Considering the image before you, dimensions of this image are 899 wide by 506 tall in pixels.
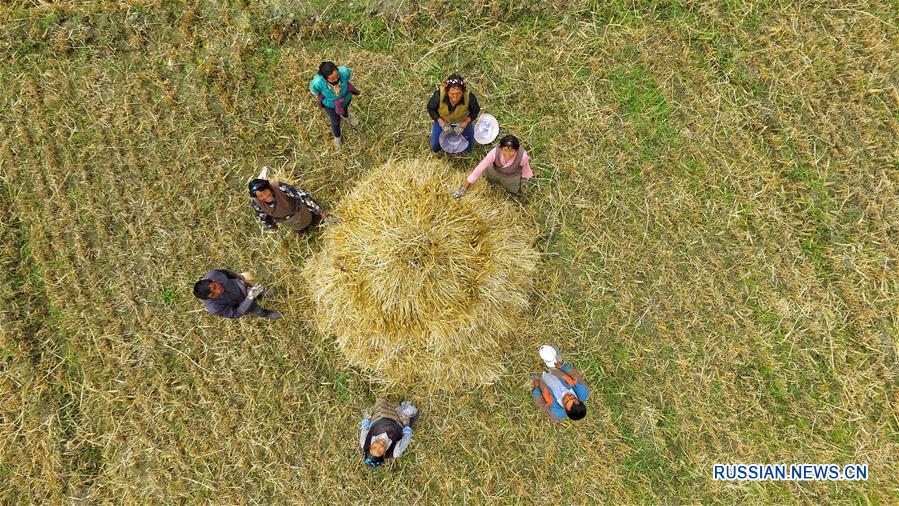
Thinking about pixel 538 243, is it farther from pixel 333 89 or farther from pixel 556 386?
pixel 333 89

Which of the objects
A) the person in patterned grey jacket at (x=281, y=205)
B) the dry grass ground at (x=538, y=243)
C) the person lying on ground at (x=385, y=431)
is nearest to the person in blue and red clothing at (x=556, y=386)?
the dry grass ground at (x=538, y=243)

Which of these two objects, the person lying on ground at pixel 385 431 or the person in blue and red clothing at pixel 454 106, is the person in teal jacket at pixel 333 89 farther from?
the person lying on ground at pixel 385 431

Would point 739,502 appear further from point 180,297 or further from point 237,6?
point 237,6

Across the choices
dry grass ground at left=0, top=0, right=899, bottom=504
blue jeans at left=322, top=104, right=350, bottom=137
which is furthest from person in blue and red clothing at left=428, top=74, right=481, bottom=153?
blue jeans at left=322, top=104, right=350, bottom=137

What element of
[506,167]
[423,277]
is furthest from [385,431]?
[506,167]

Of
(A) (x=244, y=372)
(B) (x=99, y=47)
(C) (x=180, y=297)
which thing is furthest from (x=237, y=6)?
(A) (x=244, y=372)

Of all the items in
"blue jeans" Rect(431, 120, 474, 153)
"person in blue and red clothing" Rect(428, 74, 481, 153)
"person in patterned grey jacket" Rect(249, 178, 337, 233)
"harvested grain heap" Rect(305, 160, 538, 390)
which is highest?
"person in blue and red clothing" Rect(428, 74, 481, 153)

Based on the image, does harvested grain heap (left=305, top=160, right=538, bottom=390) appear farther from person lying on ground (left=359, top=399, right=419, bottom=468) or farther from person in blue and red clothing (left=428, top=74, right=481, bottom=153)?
person in blue and red clothing (left=428, top=74, right=481, bottom=153)
